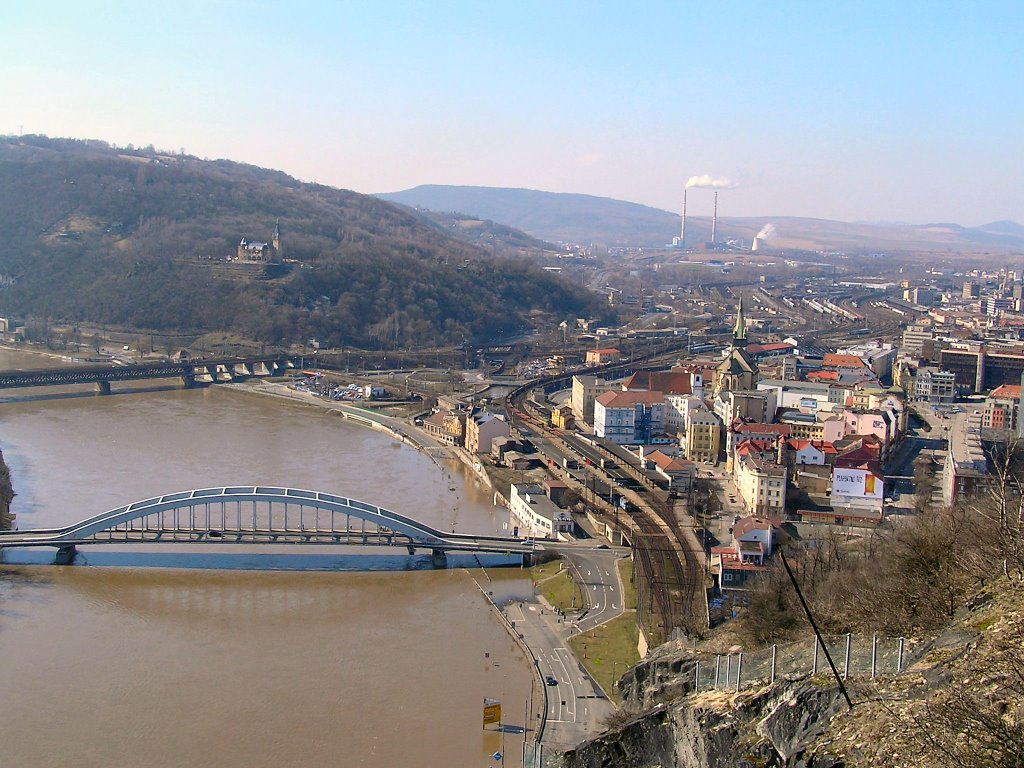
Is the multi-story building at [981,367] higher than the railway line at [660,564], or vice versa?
the multi-story building at [981,367]

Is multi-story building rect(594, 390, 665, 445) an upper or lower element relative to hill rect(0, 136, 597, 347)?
lower

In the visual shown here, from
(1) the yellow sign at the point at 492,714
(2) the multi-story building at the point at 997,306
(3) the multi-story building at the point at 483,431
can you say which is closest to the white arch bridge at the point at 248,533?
(1) the yellow sign at the point at 492,714

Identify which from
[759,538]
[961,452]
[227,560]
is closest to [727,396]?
[961,452]

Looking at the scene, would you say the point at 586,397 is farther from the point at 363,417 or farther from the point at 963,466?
the point at 963,466

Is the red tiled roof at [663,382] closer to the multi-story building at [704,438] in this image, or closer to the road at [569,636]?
the multi-story building at [704,438]

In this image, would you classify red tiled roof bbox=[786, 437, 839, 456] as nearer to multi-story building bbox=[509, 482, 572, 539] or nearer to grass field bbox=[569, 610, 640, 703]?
multi-story building bbox=[509, 482, 572, 539]

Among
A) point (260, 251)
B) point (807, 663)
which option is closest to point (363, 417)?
point (260, 251)

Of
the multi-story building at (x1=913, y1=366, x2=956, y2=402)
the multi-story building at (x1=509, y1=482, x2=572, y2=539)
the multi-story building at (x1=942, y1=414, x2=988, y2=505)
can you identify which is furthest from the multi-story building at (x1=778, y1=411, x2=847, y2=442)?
the multi-story building at (x1=509, y1=482, x2=572, y2=539)
